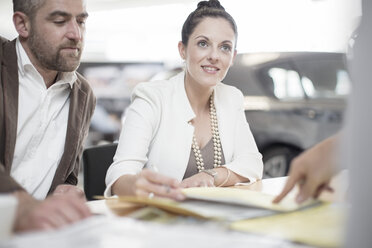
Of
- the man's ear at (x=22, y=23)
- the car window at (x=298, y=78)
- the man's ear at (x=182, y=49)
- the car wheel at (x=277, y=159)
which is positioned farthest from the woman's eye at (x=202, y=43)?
the car wheel at (x=277, y=159)

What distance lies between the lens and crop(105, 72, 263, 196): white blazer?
161 centimetres

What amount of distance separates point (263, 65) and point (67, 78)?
2.85 m

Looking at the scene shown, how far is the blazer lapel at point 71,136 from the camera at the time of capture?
5.66 feet

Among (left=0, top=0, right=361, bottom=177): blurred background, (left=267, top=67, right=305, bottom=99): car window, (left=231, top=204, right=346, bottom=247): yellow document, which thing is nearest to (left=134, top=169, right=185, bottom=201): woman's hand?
(left=231, top=204, right=346, bottom=247): yellow document

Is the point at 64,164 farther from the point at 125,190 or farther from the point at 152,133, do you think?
the point at 125,190

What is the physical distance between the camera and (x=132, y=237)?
26.7 inches

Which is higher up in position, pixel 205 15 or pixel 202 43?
pixel 205 15

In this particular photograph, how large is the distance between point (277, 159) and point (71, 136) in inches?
123

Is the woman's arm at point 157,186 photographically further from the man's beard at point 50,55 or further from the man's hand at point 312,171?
the man's beard at point 50,55

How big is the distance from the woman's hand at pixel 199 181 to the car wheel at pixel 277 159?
2.97m

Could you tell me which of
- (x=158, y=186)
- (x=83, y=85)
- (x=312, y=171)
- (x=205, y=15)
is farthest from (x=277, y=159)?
(x=312, y=171)

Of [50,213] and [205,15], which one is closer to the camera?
[50,213]

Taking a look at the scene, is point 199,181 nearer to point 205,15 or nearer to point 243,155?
point 243,155

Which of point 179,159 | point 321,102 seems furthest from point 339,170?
point 321,102
